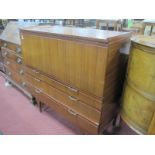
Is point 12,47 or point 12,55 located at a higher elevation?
point 12,47

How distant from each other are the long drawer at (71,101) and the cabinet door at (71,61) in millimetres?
146

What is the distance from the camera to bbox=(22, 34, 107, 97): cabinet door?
1084 mm

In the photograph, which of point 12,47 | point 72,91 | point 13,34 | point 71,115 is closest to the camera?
point 72,91

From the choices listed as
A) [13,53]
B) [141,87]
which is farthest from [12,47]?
[141,87]

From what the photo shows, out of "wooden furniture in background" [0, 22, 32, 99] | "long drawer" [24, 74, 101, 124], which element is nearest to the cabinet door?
"long drawer" [24, 74, 101, 124]

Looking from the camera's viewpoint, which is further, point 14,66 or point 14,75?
point 14,75

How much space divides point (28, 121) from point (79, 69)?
107cm

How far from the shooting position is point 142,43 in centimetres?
94

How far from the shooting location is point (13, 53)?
2.12m

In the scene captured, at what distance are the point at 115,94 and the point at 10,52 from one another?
5.27 feet

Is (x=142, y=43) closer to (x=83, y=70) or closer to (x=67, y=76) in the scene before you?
(x=83, y=70)

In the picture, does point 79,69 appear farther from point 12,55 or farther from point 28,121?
point 12,55

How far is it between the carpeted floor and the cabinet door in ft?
2.11
